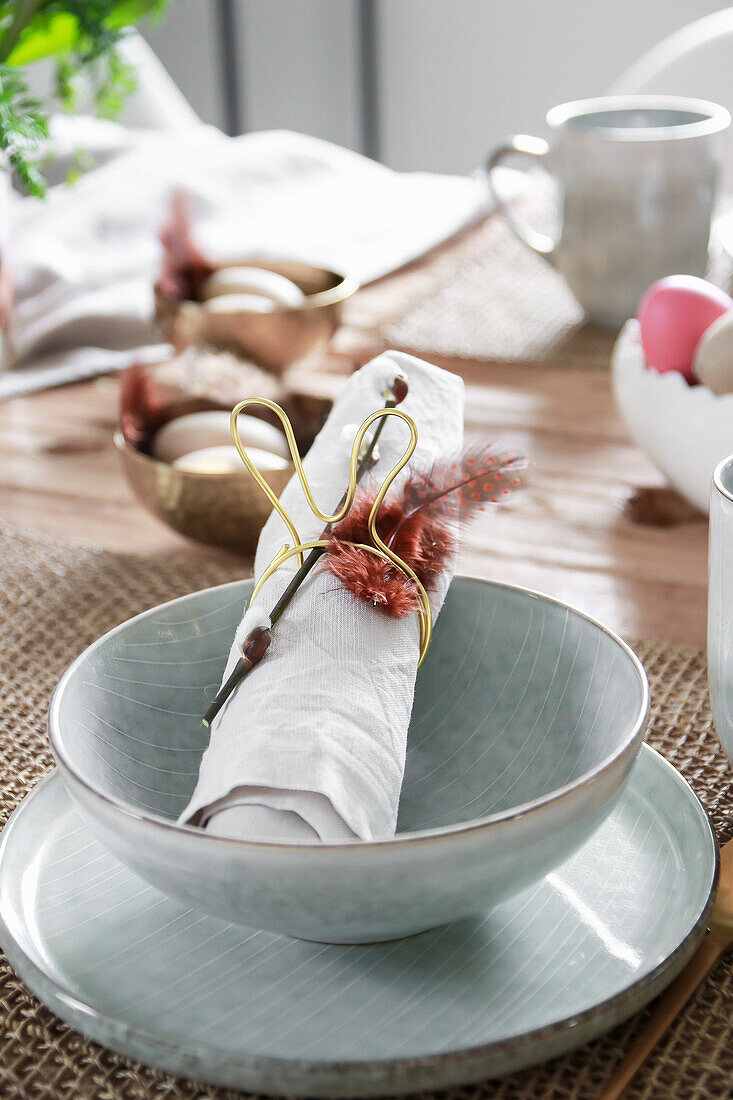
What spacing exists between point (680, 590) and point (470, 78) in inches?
108

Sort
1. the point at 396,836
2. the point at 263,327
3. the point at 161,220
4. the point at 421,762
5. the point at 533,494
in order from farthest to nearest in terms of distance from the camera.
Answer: the point at 161,220, the point at 263,327, the point at 533,494, the point at 421,762, the point at 396,836

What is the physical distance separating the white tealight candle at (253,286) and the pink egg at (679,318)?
0.29 m

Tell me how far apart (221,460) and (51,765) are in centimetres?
23

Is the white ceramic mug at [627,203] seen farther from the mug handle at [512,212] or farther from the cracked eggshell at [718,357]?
the cracked eggshell at [718,357]

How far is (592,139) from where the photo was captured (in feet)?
3.04

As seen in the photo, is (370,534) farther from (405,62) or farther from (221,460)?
(405,62)

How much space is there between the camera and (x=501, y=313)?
1.05 meters

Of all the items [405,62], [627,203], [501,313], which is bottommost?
[405,62]

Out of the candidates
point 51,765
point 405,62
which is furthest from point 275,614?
point 405,62

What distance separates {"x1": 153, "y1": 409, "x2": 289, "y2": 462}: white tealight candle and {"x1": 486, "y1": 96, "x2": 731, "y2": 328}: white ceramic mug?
1.31ft

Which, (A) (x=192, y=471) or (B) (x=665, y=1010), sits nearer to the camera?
(B) (x=665, y=1010)

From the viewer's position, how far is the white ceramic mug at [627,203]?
3.03 ft

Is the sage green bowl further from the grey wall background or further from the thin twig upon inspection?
the grey wall background

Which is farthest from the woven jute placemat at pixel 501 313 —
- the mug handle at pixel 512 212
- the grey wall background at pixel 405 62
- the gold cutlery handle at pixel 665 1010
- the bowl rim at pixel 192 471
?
the grey wall background at pixel 405 62
